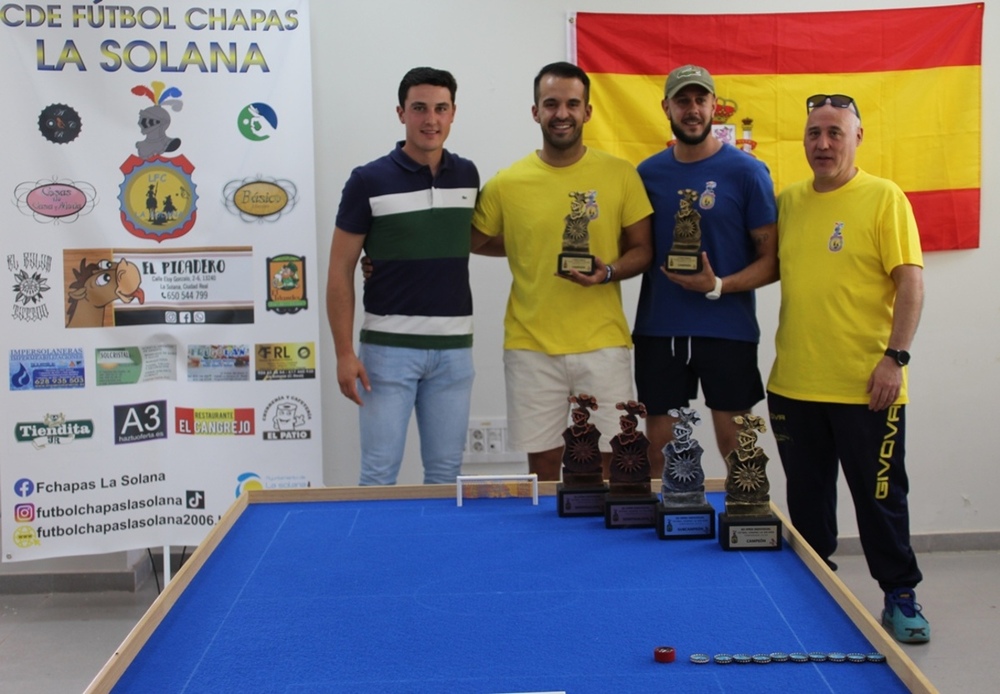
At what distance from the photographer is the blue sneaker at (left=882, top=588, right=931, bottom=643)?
122 inches

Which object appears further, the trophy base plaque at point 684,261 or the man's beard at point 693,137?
the man's beard at point 693,137

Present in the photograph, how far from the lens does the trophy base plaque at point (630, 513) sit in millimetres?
2166

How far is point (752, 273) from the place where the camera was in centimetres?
300

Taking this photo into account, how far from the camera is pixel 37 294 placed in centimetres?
348

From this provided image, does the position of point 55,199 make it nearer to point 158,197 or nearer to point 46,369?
point 158,197

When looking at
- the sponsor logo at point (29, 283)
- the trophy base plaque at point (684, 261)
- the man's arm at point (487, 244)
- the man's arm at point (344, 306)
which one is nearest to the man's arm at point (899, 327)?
the trophy base plaque at point (684, 261)

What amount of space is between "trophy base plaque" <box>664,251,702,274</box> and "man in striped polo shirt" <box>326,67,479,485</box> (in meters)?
0.63

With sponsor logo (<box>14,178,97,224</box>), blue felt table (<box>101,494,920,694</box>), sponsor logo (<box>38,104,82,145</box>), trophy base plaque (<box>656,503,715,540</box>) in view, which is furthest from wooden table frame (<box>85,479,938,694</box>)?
sponsor logo (<box>38,104,82,145</box>)

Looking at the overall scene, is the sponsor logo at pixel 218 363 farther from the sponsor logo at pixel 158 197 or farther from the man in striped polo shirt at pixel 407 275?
the man in striped polo shirt at pixel 407 275

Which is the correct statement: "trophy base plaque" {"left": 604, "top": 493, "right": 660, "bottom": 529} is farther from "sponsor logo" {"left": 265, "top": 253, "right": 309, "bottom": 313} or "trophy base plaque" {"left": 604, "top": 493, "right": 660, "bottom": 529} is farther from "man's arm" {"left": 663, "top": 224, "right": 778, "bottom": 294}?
"sponsor logo" {"left": 265, "top": 253, "right": 309, "bottom": 313}

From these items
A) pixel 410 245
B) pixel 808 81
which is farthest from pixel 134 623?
pixel 808 81

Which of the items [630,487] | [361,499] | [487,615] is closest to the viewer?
[487,615]

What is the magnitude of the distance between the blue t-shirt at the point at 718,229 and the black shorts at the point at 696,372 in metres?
0.04

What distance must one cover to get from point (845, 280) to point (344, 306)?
4.79 feet
